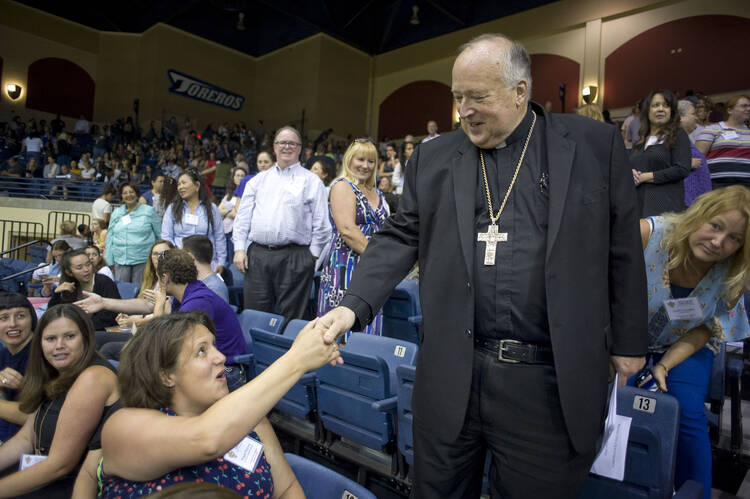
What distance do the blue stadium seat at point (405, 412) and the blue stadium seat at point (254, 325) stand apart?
1095 millimetres

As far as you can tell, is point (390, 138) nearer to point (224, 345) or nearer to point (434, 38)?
point (434, 38)

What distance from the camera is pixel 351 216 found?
9.46 ft

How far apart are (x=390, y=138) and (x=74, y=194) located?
8.66 metres

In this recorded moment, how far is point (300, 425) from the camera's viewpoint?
2.80m

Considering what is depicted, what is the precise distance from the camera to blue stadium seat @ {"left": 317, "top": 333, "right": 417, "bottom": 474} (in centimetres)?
219

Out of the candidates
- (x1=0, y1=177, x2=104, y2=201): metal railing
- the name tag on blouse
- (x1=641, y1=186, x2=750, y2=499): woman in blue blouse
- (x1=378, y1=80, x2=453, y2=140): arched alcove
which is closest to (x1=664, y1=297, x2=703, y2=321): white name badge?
(x1=641, y1=186, x2=750, y2=499): woman in blue blouse

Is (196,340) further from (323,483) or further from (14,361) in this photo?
(14,361)

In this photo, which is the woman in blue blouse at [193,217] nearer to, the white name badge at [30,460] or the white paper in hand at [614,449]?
the white name badge at [30,460]

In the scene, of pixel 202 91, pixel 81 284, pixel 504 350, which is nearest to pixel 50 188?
pixel 202 91

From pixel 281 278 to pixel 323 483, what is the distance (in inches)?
85.5

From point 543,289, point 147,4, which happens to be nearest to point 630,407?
point 543,289

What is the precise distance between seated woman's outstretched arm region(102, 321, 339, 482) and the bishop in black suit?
10 cm

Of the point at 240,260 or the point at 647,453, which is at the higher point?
the point at 240,260

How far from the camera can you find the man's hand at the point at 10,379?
2.41 metres
